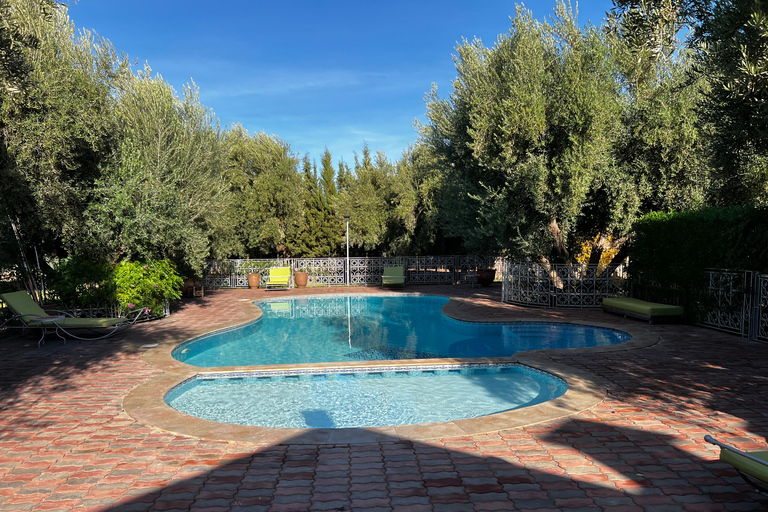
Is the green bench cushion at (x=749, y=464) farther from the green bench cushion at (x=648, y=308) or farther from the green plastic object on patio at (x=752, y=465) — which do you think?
the green bench cushion at (x=648, y=308)

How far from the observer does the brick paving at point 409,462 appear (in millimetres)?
3365

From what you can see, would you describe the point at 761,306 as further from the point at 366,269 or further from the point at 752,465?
the point at 366,269

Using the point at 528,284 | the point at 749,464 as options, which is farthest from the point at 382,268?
the point at 749,464

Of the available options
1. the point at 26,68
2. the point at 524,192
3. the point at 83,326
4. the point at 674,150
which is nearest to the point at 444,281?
the point at 524,192

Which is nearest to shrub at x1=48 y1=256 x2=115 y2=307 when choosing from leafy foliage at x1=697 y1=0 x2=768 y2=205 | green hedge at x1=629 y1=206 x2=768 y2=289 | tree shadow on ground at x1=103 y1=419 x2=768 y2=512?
tree shadow on ground at x1=103 y1=419 x2=768 y2=512

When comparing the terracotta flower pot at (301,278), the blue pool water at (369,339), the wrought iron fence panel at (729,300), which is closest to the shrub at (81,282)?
the blue pool water at (369,339)

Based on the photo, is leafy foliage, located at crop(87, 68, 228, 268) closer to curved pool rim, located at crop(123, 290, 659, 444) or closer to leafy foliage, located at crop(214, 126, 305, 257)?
curved pool rim, located at crop(123, 290, 659, 444)

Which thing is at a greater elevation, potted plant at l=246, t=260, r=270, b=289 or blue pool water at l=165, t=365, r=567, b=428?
potted plant at l=246, t=260, r=270, b=289

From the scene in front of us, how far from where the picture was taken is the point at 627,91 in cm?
1395

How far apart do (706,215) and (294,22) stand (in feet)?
47.6

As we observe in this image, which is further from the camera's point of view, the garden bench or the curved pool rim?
the garden bench

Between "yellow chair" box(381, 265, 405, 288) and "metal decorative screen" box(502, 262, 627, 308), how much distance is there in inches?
275

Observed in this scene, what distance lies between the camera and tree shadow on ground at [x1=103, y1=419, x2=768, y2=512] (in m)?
3.32

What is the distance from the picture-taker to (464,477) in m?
3.73
